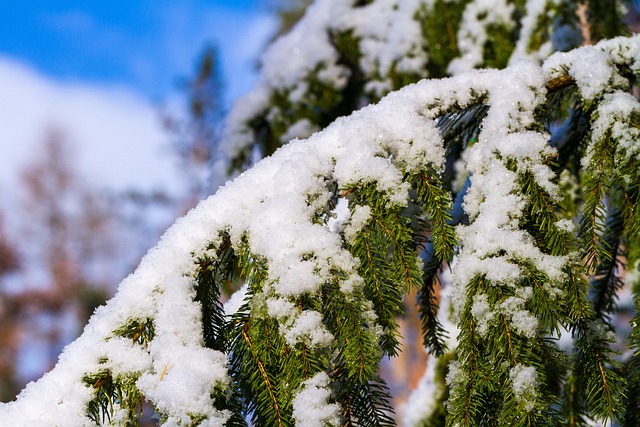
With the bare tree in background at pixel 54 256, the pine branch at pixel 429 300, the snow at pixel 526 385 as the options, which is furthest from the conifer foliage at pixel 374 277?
the bare tree in background at pixel 54 256

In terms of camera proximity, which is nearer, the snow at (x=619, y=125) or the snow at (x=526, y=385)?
the snow at (x=526, y=385)

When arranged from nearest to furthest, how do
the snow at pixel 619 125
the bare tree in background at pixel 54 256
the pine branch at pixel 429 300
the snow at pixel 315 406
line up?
the snow at pixel 315 406
the snow at pixel 619 125
the pine branch at pixel 429 300
the bare tree in background at pixel 54 256

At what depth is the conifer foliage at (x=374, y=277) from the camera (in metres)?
0.89

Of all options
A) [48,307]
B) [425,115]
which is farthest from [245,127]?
[48,307]

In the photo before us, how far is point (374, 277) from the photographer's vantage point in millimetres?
957

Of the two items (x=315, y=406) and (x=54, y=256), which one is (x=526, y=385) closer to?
(x=315, y=406)

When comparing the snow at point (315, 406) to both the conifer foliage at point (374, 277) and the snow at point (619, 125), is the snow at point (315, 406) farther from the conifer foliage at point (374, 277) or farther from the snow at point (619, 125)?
the snow at point (619, 125)

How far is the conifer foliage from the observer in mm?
887

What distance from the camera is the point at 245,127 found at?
8.86 ft

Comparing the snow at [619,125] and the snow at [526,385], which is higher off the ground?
the snow at [619,125]

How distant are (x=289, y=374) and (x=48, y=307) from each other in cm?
1924

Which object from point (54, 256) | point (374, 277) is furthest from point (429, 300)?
point (54, 256)

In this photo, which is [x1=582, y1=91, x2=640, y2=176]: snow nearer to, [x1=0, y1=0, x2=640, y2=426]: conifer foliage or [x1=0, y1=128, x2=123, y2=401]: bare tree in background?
[x1=0, y1=0, x2=640, y2=426]: conifer foliage

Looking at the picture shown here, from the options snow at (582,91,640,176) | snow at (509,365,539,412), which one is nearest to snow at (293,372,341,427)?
snow at (509,365,539,412)
